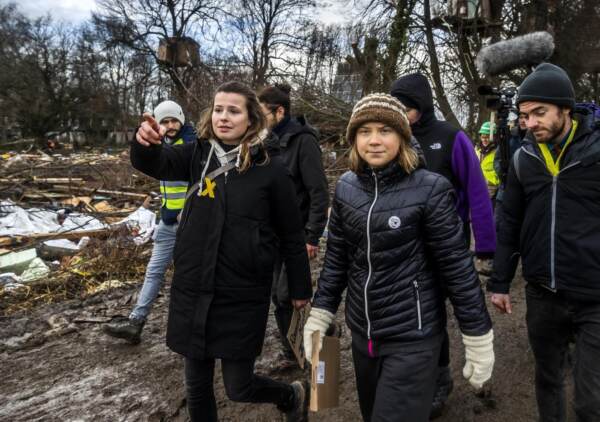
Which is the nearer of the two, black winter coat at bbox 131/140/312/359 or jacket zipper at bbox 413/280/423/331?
jacket zipper at bbox 413/280/423/331

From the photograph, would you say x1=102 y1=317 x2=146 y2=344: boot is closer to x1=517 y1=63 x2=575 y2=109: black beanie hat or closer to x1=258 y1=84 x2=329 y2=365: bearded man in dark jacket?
x1=258 y1=84 x2=329 y2=365: bearded man in dark jacket

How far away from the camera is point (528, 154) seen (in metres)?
2.13

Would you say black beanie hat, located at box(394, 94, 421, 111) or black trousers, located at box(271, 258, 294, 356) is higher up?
black beanie hat, located at box(394, 94, 421, 111)

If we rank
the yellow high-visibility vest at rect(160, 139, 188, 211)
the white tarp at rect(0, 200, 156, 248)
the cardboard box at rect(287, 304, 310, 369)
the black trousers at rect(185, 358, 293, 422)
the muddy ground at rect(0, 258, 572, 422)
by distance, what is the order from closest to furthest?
the black trousers at rect(185, 358, 293, 422) < the cardboard box at rect(287, 304, 310, 369) < the muddy ground at rect(0, 258, 572, 422) < the yellow high-visibility vest at rect(160, 139, 188, 211) < the white tarp at rect(0, 200, 156, 248)

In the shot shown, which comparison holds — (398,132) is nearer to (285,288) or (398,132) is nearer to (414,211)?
Result: (414,211)

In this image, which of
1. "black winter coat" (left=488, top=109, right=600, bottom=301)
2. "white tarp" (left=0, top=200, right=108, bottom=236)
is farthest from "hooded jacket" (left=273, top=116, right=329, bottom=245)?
"white tarp" (left=0, top=200, right=108, bottom=236)

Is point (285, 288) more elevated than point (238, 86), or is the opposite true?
point (238, 86)

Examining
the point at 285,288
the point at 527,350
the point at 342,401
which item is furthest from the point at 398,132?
the point at 527,350

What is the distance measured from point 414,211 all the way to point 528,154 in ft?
2.62

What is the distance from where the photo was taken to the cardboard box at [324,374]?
1.91 metres

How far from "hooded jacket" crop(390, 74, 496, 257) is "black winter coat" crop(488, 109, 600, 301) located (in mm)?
278

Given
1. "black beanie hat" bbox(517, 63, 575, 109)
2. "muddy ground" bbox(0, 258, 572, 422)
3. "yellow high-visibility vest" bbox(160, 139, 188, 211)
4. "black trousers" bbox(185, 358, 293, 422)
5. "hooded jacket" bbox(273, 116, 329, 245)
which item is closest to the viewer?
"black beanie hat" bbox(517, 63, 575, 109)

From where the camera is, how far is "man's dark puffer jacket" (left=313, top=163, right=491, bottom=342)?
175 centimetres

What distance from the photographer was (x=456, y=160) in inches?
98.2
